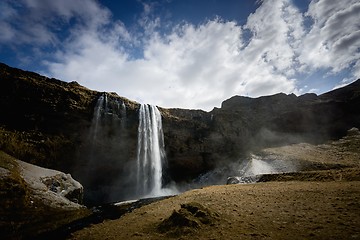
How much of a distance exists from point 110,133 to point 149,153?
28.5 ft

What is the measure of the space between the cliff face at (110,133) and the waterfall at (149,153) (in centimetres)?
158

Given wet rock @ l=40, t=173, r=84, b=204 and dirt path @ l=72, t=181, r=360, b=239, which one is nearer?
dirt path @ l=72, t=181, r=360, b=239

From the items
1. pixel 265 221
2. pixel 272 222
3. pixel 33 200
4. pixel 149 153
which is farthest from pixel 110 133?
pixel 272 222

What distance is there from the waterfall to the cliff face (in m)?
1.58

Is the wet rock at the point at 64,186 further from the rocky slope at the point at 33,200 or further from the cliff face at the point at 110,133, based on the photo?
the cliff face at the point at 110,133

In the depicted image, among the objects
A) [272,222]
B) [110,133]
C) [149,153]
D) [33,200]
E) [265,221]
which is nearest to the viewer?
[272,222]

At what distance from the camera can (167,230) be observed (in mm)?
11281

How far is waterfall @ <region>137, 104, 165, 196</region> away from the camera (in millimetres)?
42806

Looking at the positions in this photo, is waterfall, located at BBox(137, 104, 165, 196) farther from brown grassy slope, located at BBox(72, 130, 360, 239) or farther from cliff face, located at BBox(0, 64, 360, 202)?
brown grassy slope, located at BBox(72, 130, 360, 239)

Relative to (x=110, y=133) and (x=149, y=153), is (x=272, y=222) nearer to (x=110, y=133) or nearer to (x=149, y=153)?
(x=149, y=153)

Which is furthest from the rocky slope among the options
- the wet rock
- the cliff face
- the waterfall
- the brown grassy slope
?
the waterfall

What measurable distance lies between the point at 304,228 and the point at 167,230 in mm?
6361

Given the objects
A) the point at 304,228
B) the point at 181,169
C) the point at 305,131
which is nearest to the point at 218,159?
the point at 181,169

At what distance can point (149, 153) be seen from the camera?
44.9 meters
